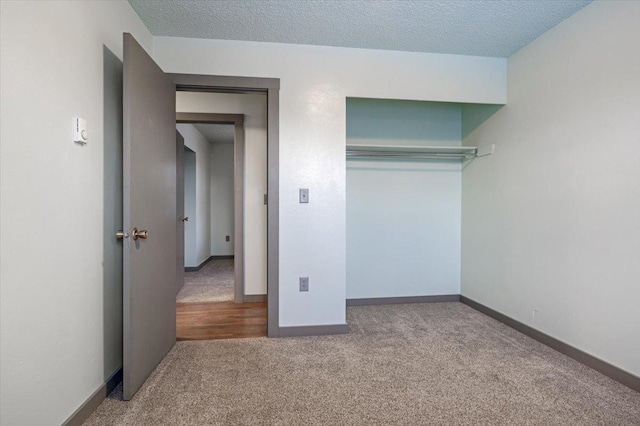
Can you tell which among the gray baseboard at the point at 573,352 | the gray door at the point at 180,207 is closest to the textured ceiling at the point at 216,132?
the gray door at the point at 180,207

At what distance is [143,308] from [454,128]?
10.8ft

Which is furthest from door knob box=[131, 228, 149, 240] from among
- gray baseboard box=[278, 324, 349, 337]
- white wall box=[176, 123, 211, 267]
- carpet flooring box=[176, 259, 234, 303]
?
white wall box=[176, 123, 211, 267]

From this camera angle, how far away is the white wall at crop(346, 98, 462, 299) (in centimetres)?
326

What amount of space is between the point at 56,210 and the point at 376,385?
5.77 ft

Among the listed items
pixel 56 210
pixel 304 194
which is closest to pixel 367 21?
pixel 304 194

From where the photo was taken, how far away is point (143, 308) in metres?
1.76

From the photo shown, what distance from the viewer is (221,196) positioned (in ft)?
20.4

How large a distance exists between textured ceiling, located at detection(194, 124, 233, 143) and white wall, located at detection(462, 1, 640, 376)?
12.2 ft

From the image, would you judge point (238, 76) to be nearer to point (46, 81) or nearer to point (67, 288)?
point (46, 81)

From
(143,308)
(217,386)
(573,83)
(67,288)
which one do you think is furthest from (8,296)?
(573,83)

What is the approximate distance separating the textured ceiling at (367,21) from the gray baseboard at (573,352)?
7.30ft

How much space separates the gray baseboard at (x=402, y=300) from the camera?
10.7 ft

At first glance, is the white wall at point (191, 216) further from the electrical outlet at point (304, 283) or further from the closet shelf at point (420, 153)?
the electrical outlet at point (304, 283)

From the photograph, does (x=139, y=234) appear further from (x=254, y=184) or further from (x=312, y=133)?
(x=254, y=184)
